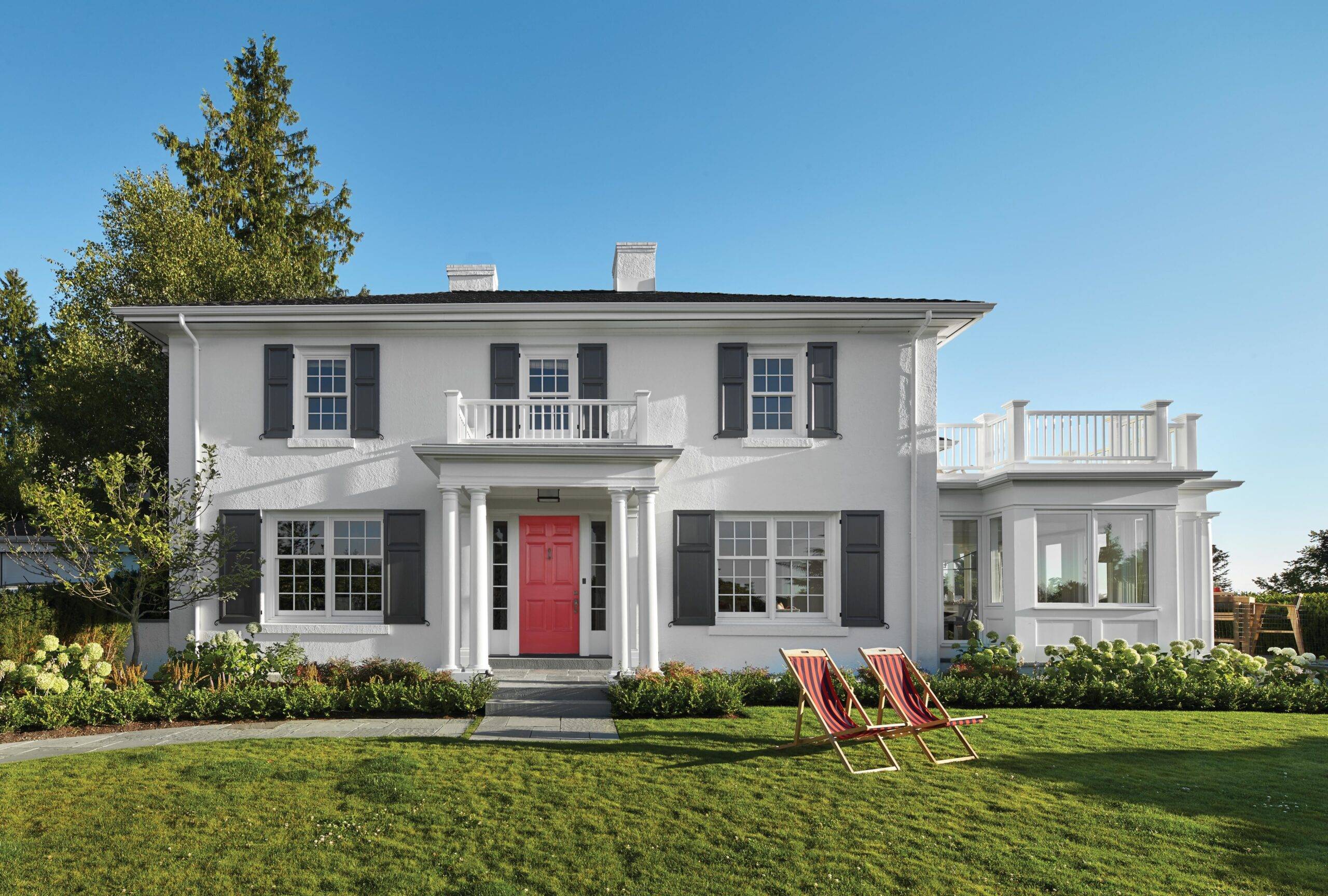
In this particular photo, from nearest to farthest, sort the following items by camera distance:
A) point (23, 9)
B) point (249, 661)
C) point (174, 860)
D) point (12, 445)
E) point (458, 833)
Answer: point (174, 860), point (458, 833), point (249, 661), point (23, 9), point (12, 445)

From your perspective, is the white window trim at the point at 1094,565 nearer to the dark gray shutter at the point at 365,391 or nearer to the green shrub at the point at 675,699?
the green shrub at the point at 675,699

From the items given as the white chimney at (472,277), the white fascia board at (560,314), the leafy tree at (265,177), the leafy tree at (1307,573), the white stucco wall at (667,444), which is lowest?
the leafy tree at (1307,573)

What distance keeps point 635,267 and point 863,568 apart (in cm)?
768

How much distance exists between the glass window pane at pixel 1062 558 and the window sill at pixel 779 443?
419 centimetres

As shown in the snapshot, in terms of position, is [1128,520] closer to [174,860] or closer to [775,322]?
[775,322]

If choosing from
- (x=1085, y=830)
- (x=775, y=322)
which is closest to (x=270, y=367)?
(x=775, y=322)

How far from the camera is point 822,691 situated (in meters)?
8.92

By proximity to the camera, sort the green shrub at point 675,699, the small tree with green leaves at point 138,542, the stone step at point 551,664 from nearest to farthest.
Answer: the green shrub at point 675,699
the small tree with green leaves at point 138,542
the stone step at point 551,664

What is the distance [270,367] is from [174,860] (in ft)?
31.1

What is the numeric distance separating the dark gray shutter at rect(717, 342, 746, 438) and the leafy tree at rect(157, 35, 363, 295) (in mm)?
15734

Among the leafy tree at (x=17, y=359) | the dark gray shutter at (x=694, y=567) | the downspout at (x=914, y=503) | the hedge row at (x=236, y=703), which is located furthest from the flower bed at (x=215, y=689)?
the leafy tree at (x=17, y=359)

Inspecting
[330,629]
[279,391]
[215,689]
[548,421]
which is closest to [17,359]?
[279,391]

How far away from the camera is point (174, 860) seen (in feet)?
19.1

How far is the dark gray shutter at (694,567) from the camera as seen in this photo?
13.4m
